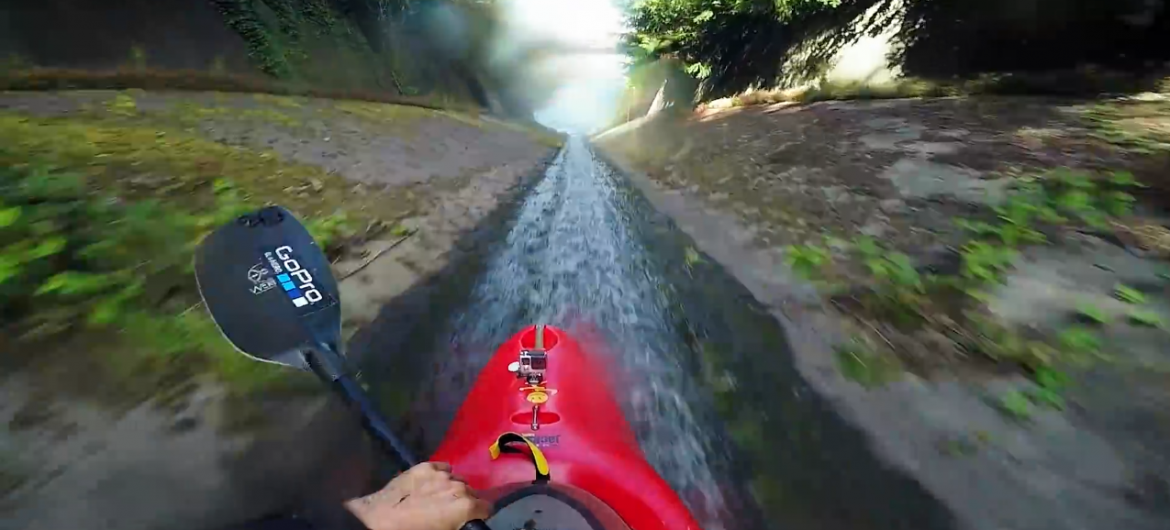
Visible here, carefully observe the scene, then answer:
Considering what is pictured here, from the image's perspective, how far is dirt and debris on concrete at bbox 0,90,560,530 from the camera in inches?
89.2

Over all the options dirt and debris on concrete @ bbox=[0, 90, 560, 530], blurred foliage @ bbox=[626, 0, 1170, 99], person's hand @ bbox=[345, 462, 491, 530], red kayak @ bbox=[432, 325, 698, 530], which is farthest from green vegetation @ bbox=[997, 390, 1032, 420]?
blurred foliage @ bbox=[626, 0, 1170, 99]

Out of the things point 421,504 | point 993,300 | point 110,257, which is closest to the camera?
point 421,504

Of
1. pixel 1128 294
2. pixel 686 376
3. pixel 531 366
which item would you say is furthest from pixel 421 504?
pixel 1128 294

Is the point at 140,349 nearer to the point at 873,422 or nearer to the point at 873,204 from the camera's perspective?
the point at 873,422

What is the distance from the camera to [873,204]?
5.37 meters

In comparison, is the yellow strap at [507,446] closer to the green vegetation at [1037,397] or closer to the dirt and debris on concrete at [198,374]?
the dirt and debris on concrete at [198,374]

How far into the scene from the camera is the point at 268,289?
2.60m

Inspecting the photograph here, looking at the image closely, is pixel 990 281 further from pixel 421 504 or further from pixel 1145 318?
Answer: pixel 421 504

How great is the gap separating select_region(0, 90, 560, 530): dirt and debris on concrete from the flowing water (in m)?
0.58

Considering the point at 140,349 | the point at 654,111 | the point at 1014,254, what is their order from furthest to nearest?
the point at 654,111 → the point at 1014,254 → the point at 140,349

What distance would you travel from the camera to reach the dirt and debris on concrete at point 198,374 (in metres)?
2.27

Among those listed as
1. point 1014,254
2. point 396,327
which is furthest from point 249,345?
point 1014,254

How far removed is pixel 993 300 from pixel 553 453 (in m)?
2.81

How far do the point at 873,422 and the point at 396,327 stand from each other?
9.87 feet
